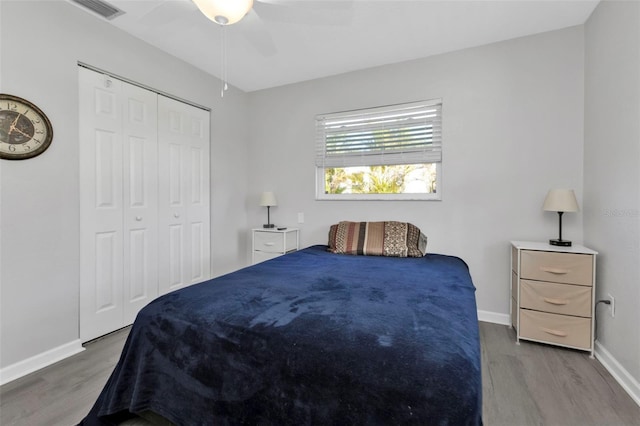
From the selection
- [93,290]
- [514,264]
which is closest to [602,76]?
[514,264]

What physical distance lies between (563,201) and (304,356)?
231 centimetres

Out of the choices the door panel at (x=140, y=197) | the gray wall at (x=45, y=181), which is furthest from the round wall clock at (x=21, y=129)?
the door panel at (x=140, y=197)

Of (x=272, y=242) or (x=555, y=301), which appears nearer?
(x=555, y=301)

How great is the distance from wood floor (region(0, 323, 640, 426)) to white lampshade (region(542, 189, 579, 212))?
1042mm

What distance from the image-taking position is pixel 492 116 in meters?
2.65

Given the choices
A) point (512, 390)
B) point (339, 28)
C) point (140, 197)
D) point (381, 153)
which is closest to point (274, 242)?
point (140, 197)

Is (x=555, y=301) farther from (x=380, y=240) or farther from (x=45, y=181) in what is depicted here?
(x=45, y=181)

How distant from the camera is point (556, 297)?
216 cm

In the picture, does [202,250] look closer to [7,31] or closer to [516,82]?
[7,31]

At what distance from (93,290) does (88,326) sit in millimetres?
274

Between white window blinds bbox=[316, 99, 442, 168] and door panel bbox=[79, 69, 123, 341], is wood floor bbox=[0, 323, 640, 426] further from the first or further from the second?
white window blinds bbox=[316, 99, 442, 168]

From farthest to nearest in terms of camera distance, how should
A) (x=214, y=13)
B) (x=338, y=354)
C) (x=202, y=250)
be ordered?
(x=202, y=250) < (x=214, y=13) < (x=338, y=354)

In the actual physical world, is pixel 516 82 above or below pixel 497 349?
above

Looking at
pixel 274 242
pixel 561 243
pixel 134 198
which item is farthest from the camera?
pixel 274 242
